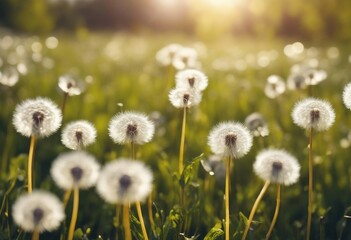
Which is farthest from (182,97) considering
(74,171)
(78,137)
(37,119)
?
(74,171)

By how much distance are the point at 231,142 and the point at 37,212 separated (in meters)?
0.65

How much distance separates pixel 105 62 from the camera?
7.43m

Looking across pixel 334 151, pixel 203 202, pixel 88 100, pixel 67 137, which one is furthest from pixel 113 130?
pixel 88 100

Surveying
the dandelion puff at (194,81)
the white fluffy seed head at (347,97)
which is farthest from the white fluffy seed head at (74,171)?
the white fluffy seed head at (347,97)

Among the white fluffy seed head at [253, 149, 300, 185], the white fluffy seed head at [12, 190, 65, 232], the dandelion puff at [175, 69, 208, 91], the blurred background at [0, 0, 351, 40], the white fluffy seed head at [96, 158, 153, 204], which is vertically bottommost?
the white fluffy seed head at [12, 190, 65, 232]

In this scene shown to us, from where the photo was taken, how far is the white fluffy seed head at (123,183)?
1104mm

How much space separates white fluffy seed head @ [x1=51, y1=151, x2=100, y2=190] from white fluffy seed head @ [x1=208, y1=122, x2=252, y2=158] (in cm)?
45

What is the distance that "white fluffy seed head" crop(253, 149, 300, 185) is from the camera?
4.60 ft

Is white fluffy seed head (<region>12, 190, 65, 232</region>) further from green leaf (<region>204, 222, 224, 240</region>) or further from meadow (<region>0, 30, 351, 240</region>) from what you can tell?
green leaf (<region>204, 222, 224, 240</region>)

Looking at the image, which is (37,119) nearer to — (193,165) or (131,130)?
(131,130)

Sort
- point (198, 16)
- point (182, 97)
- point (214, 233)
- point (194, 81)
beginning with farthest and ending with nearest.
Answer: point (198, 16), point (194, 81), point (182, 97), point (214, 233)

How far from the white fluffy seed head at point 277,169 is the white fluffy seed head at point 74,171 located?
1.67 feet

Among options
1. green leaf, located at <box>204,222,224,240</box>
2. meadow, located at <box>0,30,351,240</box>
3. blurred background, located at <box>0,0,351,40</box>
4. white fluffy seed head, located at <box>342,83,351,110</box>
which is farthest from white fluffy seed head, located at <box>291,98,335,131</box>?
blurred background, located at <box>0,0,351,40</box>

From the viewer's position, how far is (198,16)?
80.9ft
